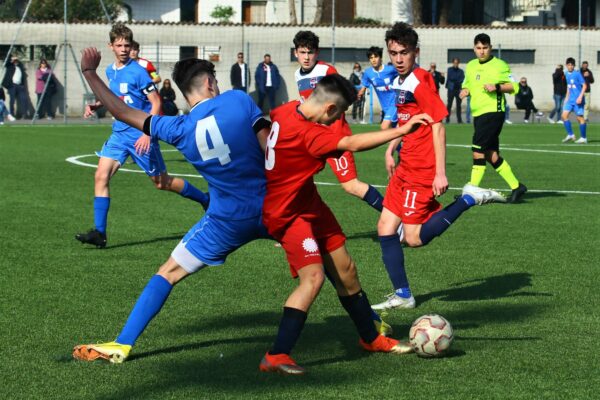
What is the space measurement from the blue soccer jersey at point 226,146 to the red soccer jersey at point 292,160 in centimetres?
10

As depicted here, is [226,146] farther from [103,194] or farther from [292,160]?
[103,194]

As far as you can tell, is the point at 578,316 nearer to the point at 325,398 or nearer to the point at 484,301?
the point at 484,301

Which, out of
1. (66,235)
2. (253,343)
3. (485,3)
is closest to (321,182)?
(66,235)

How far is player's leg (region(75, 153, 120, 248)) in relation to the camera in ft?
35.8

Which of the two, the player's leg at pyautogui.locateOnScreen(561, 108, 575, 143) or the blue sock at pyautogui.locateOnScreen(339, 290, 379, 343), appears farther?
the player's leg at pyautogui.locateOnScreen(561, 108, 575, 143)

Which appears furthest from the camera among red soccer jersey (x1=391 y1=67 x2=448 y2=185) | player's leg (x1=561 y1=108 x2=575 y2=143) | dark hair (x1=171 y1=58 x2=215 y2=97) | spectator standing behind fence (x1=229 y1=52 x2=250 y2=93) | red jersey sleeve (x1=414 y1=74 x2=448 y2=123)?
spectator standing behind fence (x1=229 y1=52 x2=250 y2=93)

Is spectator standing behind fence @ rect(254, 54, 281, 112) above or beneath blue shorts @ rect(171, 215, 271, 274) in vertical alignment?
above

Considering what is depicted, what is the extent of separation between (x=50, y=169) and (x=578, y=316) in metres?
13.5

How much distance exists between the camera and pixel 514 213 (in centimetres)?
1391

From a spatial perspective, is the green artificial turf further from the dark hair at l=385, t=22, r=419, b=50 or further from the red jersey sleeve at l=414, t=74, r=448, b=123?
the dark hair at l=385, t=22, r=419, b=50

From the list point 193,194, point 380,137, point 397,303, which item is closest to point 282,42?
point 193,194

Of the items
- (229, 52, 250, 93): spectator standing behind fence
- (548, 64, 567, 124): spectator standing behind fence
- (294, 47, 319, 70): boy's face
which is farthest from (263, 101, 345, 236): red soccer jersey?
(548, 64, 567, 124): spectator standing behind fence

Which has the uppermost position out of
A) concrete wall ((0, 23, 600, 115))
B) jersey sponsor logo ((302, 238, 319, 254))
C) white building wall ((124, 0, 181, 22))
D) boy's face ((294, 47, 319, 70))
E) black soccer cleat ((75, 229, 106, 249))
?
white building wall ((124, 0, 181, 22))

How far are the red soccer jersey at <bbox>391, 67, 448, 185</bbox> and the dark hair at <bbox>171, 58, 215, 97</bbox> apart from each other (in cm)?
235
